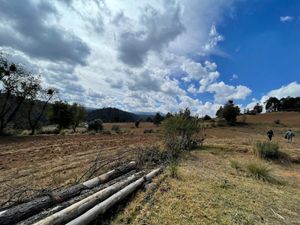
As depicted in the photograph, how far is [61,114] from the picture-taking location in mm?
39500

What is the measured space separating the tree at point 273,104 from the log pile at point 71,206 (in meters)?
116

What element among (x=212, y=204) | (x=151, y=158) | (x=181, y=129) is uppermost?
(x=181, y=129)

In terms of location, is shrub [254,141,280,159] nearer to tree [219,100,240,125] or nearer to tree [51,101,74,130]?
tree [51,101,74,130]

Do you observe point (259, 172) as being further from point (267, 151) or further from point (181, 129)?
point (181, 129)

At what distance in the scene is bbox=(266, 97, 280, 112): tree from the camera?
110 metres

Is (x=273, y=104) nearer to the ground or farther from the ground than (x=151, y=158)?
farther from the ground

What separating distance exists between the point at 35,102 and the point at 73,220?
30.2 metres

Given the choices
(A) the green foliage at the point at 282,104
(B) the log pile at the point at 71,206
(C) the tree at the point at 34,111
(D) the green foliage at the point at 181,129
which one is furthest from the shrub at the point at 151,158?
(A) the green foliage at the point at 282,104

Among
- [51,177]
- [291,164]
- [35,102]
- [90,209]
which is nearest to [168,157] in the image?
[51,177]

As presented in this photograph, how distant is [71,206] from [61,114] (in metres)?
36.8

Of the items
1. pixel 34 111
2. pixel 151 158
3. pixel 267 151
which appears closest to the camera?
pixel 151 158

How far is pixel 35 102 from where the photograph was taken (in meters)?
31.6

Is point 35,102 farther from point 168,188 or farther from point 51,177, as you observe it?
point 168,188

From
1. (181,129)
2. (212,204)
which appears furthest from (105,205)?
(181,129)
